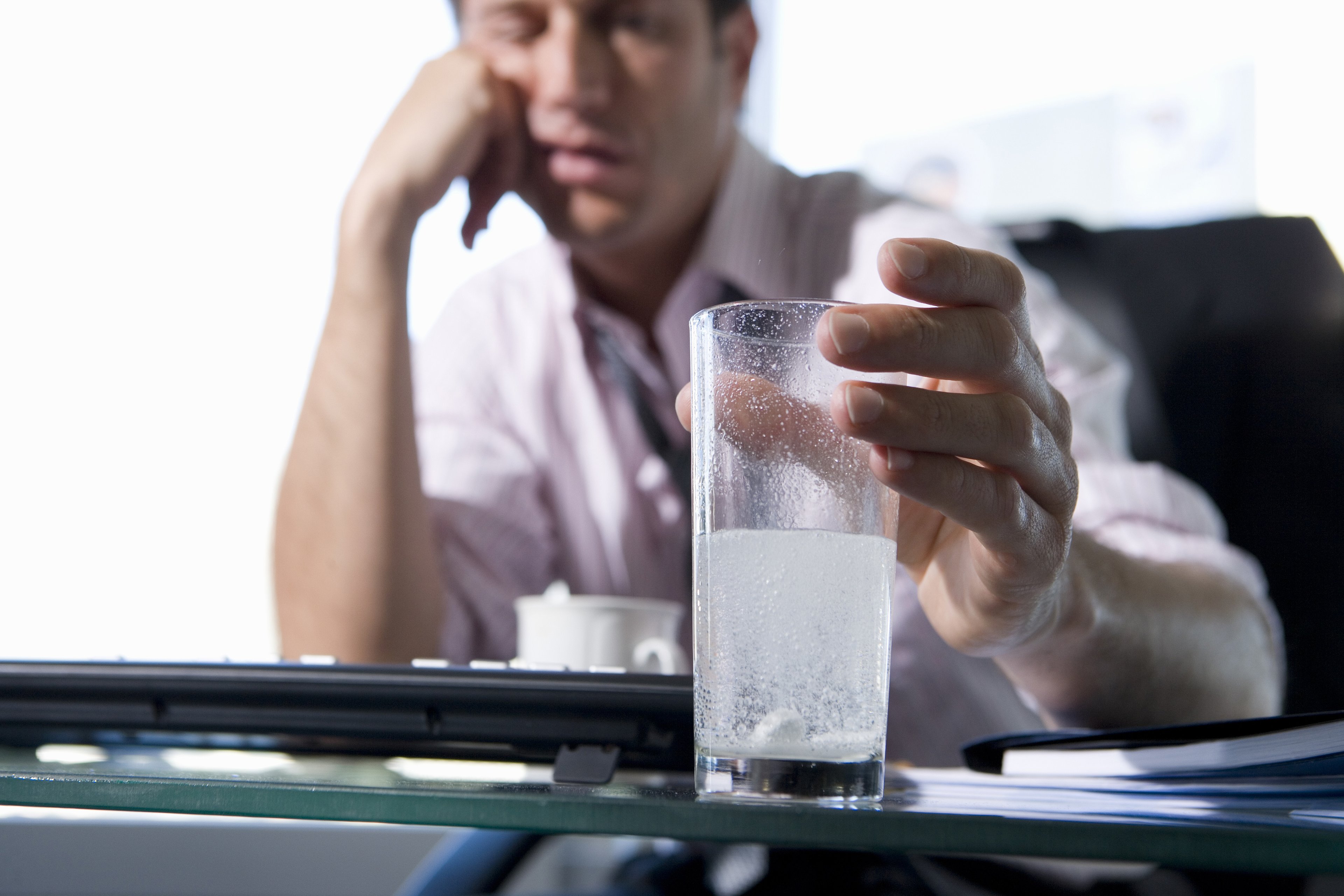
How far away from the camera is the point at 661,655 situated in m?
0.76

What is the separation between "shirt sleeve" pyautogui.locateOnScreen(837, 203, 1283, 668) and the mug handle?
0.33m

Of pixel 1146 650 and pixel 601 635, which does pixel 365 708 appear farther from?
pixel 1146 650

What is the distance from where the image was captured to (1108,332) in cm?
156

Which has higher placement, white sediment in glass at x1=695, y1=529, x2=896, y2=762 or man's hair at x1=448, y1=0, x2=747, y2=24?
man's hair at x1=448, y1=0, x2=747, y2=24

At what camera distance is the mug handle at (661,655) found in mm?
747

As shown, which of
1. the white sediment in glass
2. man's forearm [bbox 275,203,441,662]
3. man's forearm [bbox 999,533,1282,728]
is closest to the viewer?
the white sediment in glass

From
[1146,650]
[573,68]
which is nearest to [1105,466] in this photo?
[1146,650]

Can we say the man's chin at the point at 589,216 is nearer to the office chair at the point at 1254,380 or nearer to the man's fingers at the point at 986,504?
the office chair at the point at 1254,380

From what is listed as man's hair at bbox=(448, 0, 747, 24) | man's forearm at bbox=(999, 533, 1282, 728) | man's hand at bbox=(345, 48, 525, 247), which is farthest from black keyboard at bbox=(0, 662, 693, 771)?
man's hair at bbox=(448, 0, 747, 24)

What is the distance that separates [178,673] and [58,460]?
108 cm

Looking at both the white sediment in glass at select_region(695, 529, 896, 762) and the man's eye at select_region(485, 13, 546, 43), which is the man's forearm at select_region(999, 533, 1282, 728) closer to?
the white sediment in glass at select_region(695, 529, 896, 762)

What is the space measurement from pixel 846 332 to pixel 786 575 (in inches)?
3.6

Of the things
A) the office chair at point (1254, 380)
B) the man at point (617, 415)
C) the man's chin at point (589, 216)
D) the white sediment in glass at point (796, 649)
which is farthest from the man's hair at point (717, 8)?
the white sediment in glass at point (796, 649)

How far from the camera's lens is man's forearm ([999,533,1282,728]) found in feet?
1.94
